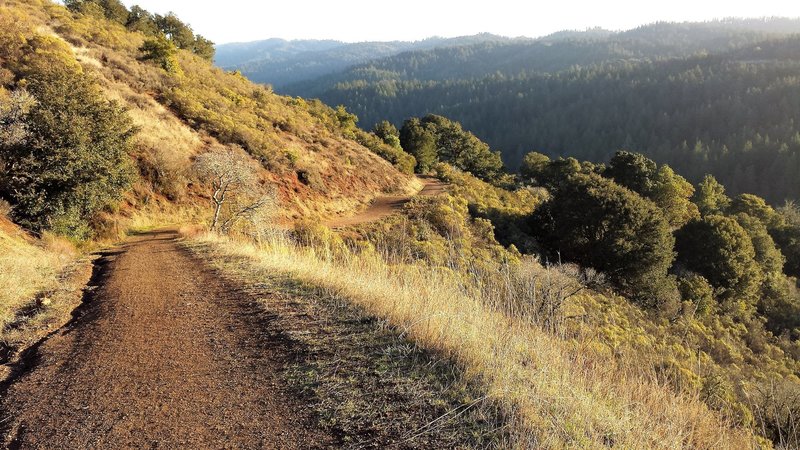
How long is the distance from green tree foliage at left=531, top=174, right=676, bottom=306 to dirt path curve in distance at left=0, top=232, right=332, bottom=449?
1954 cm

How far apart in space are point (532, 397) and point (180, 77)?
29.8 meters

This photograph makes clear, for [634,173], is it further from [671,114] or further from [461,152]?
[671,114]

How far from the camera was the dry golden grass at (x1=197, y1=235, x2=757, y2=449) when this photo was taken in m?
2.77

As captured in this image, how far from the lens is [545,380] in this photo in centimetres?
326

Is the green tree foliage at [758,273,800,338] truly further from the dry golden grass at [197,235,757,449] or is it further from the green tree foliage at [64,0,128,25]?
the green tree foliage at [64,0,128,25]

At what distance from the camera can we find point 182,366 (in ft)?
12.6

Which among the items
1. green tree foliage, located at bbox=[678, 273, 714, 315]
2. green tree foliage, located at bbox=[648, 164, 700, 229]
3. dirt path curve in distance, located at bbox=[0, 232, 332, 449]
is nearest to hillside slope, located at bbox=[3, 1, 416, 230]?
dirt path curve in distance, located at bbox=[0, 232, 332, 449]

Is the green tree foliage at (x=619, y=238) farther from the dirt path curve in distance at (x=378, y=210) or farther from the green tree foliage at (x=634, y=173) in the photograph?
the green tree foliage at (x=634, y=173)

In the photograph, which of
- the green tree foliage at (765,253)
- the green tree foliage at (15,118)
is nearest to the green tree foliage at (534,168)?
the green tree foliage at (765,253)

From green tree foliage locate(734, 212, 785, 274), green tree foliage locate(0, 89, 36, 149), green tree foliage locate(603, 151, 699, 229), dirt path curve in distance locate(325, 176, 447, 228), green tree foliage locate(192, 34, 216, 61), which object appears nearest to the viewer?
green tree foliage locate(0, 89, 36, 149)

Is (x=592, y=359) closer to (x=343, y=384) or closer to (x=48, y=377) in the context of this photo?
(x=343, y=384)

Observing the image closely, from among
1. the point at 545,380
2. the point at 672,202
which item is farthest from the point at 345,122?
the point at 545,380

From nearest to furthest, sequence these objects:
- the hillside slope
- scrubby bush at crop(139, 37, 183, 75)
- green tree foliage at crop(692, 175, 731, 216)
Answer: the hillside slope → scrubby bush at crop(139, 37, 183, 75) → green tree foliage at crop(692, 175, 731, 216)

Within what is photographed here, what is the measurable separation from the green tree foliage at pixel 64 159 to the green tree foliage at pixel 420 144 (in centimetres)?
3353
